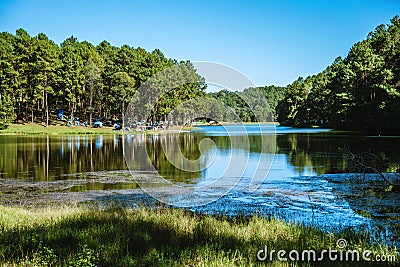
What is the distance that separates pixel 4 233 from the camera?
7.62 meters

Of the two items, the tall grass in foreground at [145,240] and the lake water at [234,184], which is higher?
the tall grass in foreground at [145,240]

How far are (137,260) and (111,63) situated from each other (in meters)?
82.4

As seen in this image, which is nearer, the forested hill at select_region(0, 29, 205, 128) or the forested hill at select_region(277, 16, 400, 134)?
the forested hill at select_region(277, 16, 400, 134)

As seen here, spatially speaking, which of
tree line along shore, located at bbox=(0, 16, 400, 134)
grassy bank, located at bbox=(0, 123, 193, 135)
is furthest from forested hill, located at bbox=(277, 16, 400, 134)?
grassy bank, located at bbox=(0, 123, 193, 135)

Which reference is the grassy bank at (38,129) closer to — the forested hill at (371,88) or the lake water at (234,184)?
the lake water at (234,184)

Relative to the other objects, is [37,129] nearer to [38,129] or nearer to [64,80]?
[38,129]

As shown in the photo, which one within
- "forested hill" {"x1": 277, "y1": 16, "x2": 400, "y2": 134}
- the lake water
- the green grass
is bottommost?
the lake water

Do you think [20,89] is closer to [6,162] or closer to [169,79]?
[169,79]

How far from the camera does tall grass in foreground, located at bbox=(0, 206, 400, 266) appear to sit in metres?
6.20

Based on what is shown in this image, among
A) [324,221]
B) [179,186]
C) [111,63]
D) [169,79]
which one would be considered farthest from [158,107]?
[324,221]

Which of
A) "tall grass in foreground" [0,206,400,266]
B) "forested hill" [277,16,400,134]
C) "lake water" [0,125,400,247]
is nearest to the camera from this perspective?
"tall grass in foreground" [0,206,400,266]

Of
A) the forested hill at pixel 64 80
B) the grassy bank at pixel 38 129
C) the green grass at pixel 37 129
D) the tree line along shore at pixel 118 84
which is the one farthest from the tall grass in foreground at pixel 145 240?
the green grass at pixel 37 129

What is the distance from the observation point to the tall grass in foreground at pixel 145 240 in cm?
620

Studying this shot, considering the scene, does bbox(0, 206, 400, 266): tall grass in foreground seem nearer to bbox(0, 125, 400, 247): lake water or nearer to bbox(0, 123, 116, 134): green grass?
bbox(0, 125, 400, 247): lake water
